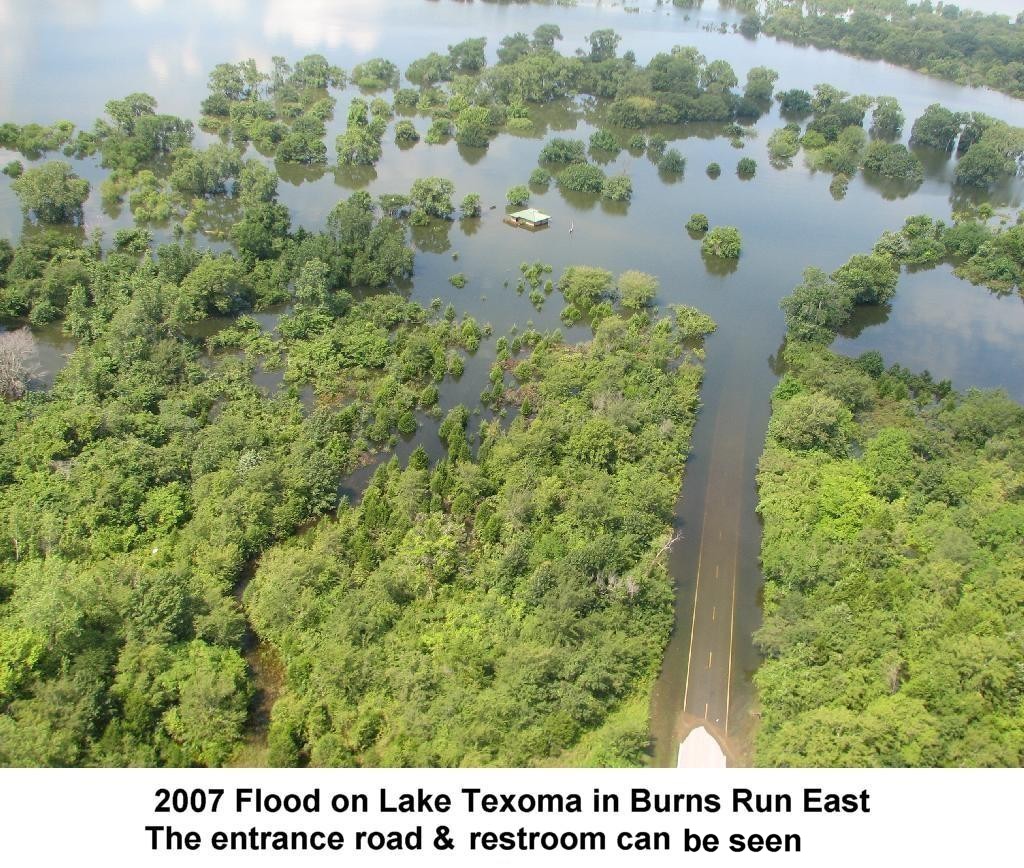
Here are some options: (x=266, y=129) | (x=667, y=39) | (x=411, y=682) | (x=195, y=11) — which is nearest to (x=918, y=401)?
(x=411, y=682)

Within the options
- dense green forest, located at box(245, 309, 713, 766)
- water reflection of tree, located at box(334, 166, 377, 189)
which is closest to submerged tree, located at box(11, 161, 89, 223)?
water reflection of tree, located at box(334, 166, 377, 189)

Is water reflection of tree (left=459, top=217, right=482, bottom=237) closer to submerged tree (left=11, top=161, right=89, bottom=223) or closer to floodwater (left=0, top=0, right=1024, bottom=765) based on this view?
floodwater (left=0, top=0, right=1024, bottom=765)

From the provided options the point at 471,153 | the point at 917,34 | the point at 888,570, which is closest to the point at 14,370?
the point at 888,570

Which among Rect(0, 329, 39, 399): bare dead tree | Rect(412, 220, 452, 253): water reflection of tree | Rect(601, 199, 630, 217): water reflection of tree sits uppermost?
Rect(601, 199, 630, 217): water reflection of tree

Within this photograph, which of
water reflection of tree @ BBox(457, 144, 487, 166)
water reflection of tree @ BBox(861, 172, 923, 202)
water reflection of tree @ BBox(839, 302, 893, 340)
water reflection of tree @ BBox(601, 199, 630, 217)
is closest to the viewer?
water reflection of tree @ BBox(839, 302, 893, 340)

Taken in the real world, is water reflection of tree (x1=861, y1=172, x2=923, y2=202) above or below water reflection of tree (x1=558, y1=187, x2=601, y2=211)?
above

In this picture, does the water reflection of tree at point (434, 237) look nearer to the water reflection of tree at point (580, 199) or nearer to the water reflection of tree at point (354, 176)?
the water reflection of tree at point (354, 176)

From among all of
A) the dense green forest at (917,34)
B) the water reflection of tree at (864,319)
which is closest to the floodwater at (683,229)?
the water reflection of tree at (864,319)
